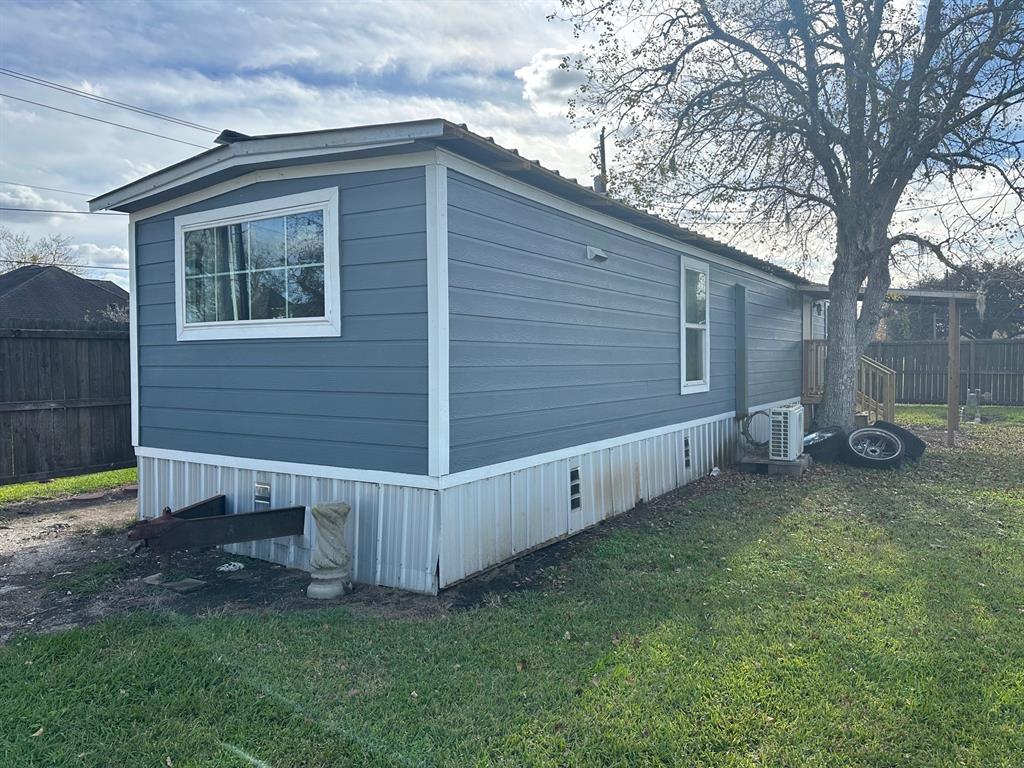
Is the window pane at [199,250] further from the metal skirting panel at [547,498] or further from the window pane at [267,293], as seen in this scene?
the metal skirting panel at [547,498]

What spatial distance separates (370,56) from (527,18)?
2.01m

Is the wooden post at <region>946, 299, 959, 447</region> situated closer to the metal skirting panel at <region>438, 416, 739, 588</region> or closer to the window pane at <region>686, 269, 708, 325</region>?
the window pane at <region>686, 269, 708, 325</region>

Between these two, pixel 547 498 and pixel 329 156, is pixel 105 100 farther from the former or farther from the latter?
pixel 547 498

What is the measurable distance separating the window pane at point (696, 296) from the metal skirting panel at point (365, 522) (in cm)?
489

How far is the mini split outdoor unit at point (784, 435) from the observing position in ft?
27.7

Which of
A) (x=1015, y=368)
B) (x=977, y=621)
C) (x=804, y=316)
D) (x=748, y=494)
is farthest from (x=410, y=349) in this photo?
(x=1015, y=368)

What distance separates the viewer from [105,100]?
17812 mm

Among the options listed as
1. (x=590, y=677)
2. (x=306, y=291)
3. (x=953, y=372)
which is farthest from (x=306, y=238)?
(x=953, y=372)

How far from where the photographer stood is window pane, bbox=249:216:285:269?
4.93 metres

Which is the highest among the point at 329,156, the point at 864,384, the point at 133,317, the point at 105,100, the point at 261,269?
the point at 105,100

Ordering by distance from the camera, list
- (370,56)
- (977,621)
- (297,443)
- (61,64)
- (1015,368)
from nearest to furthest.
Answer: (977,621)
(297,443)
(370,56)
(61,64)
(1015,368)

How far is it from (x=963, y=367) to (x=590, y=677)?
1845 cm

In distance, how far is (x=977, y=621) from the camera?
3.74 m

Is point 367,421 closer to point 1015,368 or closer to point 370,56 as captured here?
point 370,56
